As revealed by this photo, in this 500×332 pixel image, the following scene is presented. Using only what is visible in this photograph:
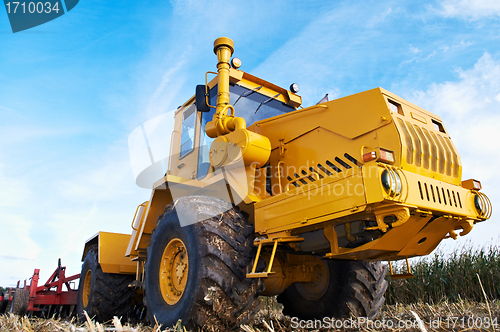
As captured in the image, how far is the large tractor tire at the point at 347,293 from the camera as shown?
4414mm

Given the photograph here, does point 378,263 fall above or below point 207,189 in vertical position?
below

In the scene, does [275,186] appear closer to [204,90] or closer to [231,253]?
[231,253]

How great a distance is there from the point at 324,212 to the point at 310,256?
61.8 inches

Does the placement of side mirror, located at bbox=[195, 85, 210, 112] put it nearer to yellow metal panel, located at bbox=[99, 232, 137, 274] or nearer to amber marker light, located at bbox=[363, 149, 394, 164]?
amber marker light, located at bbox=[363, 149, 394, 164]

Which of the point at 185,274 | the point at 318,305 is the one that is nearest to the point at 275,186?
the point at 185,274

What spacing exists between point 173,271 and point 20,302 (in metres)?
5.74

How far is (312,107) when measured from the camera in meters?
4.03

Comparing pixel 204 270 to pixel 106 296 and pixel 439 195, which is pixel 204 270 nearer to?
pixel 439 195

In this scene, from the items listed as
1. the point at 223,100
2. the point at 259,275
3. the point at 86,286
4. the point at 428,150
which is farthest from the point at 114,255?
the point at 428,150

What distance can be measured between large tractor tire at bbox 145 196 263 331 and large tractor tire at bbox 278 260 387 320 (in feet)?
4.45

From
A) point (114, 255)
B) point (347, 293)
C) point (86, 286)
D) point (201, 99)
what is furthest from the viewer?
point (86, 286)

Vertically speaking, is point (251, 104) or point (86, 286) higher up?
point (251, 104)

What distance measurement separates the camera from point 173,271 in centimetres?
410

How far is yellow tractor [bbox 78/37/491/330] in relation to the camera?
3191 mm
